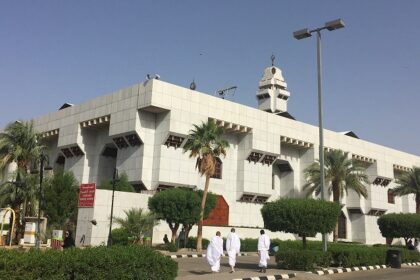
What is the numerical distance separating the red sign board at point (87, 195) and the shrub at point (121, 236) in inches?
136

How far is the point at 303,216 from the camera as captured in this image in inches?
786

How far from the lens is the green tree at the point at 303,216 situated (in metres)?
20.0

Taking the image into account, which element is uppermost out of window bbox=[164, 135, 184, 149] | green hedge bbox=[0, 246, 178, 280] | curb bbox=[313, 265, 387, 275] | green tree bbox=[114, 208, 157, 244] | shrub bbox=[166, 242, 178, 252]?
window bbox=[164, 135, 184, 149]

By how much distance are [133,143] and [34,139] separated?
31.2ft

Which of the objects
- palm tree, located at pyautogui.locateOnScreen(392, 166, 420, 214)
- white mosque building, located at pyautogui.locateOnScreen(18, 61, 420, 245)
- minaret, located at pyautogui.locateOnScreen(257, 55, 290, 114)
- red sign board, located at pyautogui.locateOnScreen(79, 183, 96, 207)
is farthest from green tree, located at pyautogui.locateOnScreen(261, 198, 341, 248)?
minaret, located at pyautogui.locateOnScreen(257, 55, 290, 114)

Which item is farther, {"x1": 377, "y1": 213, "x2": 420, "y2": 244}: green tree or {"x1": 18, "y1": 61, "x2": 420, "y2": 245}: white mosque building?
{"x1": 18, "y1": 61, "x2": 420, "y2": 245}: white mosque building

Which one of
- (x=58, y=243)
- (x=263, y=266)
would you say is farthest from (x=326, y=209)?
(x=58, y=243)

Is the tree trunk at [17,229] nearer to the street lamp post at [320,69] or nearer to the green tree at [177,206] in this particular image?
the green tree at [177,206]

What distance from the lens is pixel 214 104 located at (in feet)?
138

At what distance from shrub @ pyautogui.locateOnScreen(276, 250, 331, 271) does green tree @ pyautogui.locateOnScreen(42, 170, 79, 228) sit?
21157 mm

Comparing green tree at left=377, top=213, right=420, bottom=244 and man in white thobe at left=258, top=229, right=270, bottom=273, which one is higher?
green tree at left=377, top=213, right=420, bottom=244

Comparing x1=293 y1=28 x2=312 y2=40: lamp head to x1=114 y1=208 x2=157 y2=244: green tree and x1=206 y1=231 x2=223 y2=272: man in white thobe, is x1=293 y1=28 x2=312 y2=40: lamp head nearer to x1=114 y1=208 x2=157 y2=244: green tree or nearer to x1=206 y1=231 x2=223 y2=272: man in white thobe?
x1=206 y1=231 x2=223 y2=272: man in white thobe

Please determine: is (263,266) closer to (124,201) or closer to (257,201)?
(124,201)

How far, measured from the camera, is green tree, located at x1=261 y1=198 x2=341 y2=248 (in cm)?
1995
